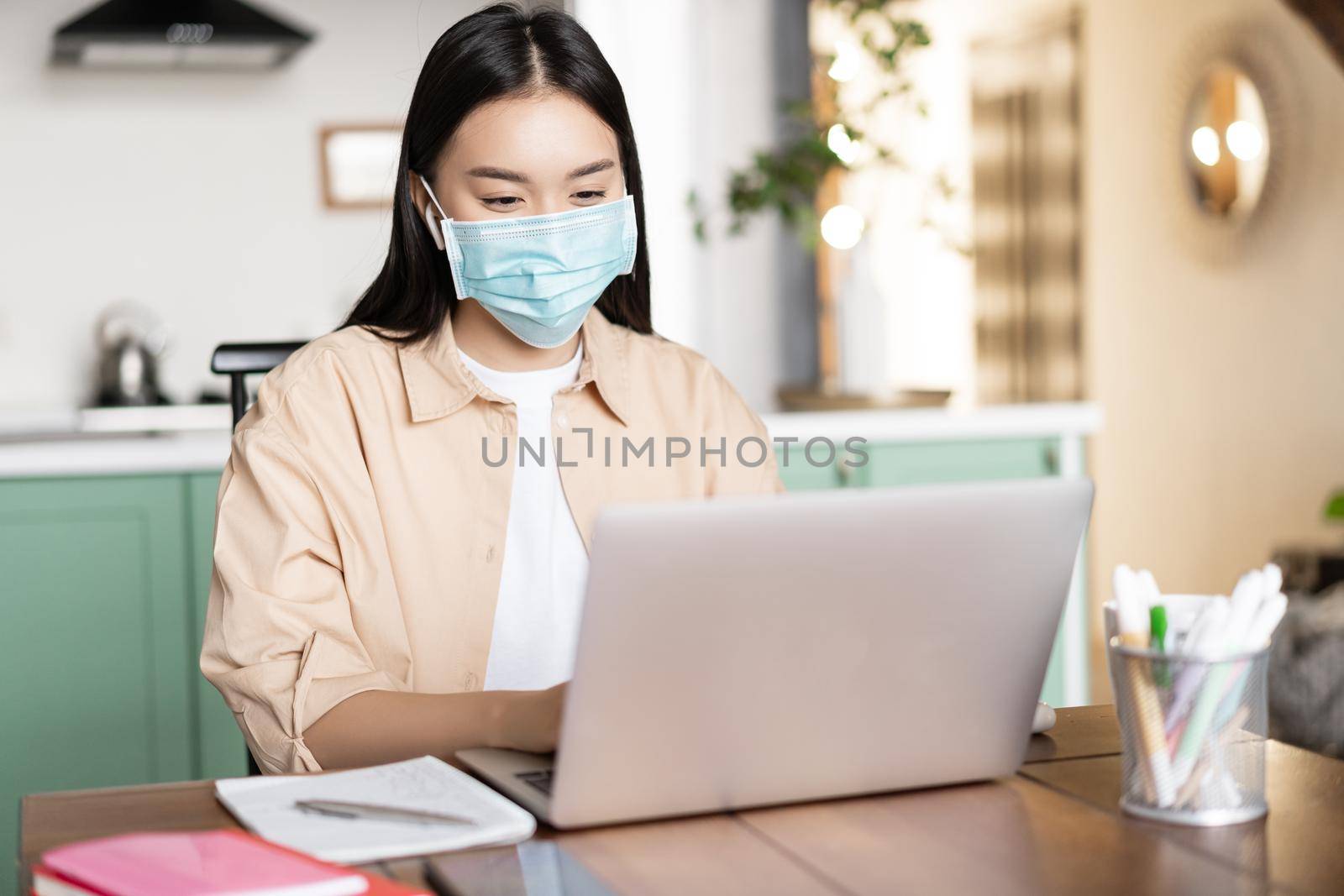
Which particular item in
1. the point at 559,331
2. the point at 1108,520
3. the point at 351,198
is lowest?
the point at 1108,520

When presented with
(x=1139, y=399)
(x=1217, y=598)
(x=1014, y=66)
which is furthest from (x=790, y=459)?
(x=1014, y=66)

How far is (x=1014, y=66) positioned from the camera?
5.84m

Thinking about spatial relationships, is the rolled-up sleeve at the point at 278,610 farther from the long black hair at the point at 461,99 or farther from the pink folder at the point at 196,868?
the pink folder at the point at 196,868

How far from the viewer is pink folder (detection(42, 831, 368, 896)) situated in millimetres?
730

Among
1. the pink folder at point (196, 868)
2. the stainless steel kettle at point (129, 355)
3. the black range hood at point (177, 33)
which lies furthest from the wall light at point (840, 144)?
the pink folder at point (196, 868)

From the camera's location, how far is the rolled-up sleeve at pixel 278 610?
120 cm

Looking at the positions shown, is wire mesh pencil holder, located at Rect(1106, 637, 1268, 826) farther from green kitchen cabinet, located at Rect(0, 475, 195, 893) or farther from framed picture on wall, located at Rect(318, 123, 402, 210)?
framed picture on wall, located at Rect(318, 123, 402, 210)

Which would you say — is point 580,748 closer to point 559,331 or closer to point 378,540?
point 378,540

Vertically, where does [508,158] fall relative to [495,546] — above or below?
above

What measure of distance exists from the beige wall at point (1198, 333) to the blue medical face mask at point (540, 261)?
10.6 feet

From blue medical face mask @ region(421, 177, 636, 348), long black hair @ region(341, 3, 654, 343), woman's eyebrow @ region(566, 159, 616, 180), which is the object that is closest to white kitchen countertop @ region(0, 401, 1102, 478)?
long black hair @ region(341, 3, 654, 343)

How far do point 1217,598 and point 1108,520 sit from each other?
15.7 feet

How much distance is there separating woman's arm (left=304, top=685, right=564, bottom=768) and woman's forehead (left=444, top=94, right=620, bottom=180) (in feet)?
1.79

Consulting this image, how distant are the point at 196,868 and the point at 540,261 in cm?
81
